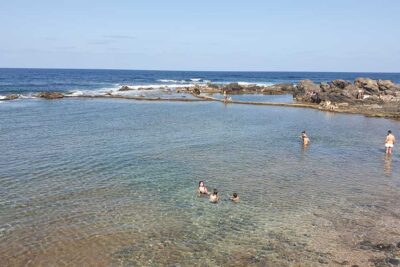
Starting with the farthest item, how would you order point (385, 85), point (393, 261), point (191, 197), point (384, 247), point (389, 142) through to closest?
1. point (385, 85)
2. point (389, 142)
3. point (191, 197)
4. point (384, 247)
5. point (393, 261)

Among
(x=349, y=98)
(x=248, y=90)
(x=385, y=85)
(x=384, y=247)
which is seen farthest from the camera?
(x=248, y=90)

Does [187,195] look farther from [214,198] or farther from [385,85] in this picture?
[385,85]

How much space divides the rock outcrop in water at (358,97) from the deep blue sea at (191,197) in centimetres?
1905

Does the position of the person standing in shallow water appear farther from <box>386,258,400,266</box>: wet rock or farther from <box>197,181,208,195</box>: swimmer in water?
<box>386,258,400,266</box>: wet rock

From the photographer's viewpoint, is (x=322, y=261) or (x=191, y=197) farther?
(x=191, y=197)

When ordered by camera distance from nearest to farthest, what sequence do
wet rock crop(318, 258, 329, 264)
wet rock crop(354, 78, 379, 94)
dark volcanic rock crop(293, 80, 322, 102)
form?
wet rock crop(318, 258, 329, 264), wet rock crop(354, 78, 379, 94), dark volcanic rock crop(293, 80, 322, 102)

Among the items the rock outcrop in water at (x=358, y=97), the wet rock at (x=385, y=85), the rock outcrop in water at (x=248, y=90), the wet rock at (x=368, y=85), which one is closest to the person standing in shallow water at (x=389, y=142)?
the rock outcrop in water at (x=358, y=97)

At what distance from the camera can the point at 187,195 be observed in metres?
19.7

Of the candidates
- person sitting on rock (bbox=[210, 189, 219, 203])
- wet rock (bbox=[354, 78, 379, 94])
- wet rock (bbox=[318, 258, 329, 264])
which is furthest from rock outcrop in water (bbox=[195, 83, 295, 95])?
wet rock (bbox=[318, 258, 329, 264])

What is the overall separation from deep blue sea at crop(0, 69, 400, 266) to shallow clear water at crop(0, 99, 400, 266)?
0.22 feet

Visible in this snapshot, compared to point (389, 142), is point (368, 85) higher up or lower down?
higher up

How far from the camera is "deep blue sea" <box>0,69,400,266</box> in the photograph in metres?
14.0

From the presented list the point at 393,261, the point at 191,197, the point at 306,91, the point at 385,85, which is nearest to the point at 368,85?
the point at 385,85

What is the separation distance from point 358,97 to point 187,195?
172 feet
